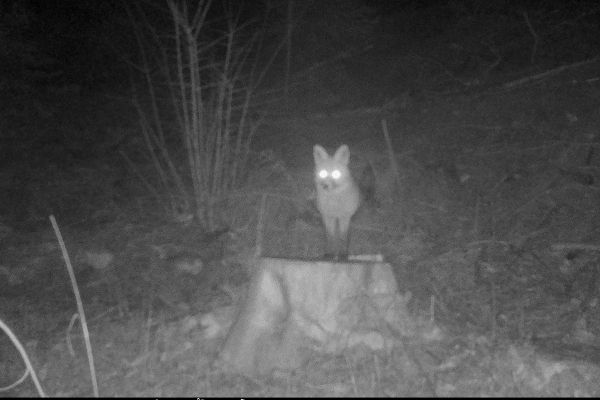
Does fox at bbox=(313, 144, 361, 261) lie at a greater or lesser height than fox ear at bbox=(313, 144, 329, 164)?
lesser

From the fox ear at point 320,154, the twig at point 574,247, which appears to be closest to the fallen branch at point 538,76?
the twig at point 574,247

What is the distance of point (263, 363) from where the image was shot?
4.01 metres

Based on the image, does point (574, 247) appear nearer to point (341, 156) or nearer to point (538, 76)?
point (341, 156)

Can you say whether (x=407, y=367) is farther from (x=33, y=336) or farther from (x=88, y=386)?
(x=33, y=336)

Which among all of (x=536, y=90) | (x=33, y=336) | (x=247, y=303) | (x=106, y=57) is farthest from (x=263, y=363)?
(x=106, y=57)

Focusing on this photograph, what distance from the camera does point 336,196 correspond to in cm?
565

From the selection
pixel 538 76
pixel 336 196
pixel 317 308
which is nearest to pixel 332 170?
pixel 336 196

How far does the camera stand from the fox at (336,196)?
5582 millimetres

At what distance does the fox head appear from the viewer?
18.2 feet

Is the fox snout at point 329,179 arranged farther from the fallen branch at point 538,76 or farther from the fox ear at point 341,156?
the fallen branch at point 538,76

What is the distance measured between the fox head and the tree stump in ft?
4.59

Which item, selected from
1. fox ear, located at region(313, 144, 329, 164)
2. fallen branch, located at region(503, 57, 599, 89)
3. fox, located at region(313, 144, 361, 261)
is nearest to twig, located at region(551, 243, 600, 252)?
fox, located at region(313, 144, 361, 261)

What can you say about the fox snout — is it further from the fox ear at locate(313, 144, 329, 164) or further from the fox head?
the fox ear at locate(313, 144, 329, 164)

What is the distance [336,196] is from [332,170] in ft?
0.90
